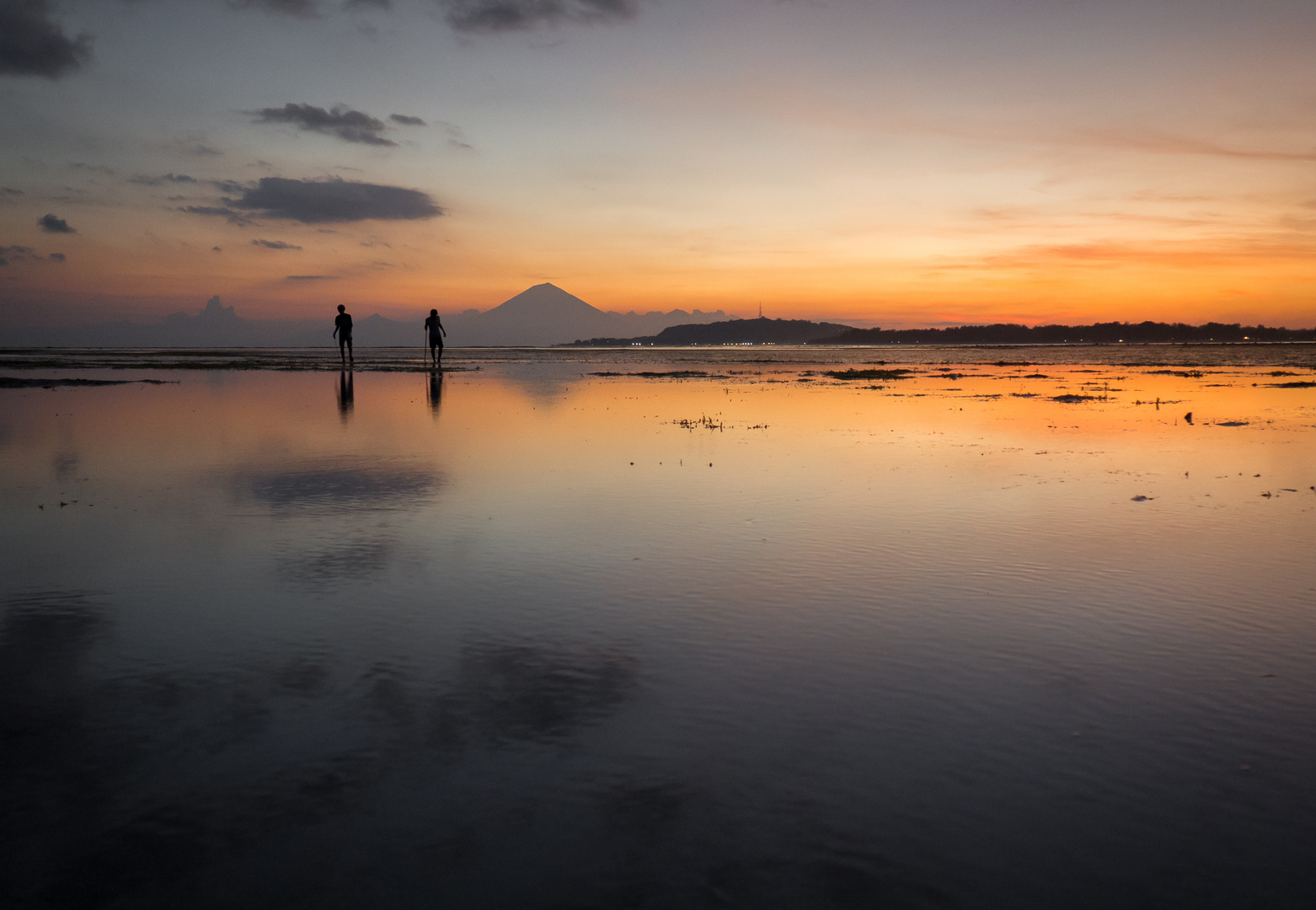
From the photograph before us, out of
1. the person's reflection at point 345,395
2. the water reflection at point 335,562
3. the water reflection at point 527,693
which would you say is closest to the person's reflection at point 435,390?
the person's reflection at point 345,395

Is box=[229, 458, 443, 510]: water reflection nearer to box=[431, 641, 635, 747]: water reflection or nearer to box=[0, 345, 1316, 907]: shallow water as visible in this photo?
box=[0, 345, 1316, 907]: shallow water

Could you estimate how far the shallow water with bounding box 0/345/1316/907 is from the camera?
12.3 ft

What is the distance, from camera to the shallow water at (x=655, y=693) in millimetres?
3740

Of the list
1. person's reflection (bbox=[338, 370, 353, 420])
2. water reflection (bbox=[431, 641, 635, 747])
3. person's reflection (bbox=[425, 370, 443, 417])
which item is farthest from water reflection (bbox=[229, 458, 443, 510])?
person's reflection (bbox=[425, 370, 443, 417])

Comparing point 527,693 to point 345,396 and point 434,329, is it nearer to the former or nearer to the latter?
point 345,396

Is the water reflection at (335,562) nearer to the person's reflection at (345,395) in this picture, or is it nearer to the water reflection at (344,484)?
the water reflection at (344,484)

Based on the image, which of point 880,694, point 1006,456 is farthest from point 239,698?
point 1006,456

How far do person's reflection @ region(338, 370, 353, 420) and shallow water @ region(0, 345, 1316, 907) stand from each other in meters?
11.4

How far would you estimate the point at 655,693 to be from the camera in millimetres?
5438

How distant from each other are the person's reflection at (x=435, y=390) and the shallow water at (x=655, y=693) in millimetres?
13978

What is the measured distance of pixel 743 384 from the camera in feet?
139

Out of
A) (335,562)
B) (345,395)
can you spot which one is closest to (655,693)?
(335,562)

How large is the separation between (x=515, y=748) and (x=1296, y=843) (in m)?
3.75

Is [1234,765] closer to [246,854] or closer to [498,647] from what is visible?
[498,647]
